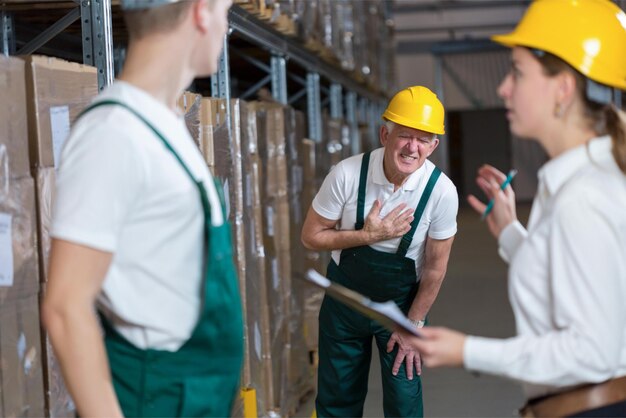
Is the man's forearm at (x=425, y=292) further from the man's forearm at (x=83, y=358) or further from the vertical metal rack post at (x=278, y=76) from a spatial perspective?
the vertical metal rack post at (x=278, y=76)

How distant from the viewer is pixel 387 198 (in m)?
4.02

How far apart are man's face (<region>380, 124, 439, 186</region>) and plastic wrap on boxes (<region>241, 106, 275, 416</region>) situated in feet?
4.18

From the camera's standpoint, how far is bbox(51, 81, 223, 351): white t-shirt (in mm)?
1656

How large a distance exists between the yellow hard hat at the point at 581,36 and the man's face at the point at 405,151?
5.97 ft

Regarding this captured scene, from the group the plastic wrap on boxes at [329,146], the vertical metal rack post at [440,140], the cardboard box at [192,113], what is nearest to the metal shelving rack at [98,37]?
the cardboard box at [192,113]

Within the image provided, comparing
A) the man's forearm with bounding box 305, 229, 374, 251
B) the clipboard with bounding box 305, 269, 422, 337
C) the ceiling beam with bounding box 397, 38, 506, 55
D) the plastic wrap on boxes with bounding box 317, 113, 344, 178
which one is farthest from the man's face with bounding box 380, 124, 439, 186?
the ceiling beam with bounding box 397, 38, 506, 55

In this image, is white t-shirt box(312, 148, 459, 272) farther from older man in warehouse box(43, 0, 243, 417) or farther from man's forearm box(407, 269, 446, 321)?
older man in warehouse box(43, 0, 243, 417)

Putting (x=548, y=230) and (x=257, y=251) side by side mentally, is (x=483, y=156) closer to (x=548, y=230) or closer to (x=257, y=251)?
(x=257, y=251)

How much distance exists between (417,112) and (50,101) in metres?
1.66

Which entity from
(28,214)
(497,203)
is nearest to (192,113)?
(28,214)

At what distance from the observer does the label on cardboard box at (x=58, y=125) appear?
2.98 m

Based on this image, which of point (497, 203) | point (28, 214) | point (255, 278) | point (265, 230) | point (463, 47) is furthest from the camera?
point (463, 47)

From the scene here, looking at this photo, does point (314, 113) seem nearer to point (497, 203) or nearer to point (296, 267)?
point (296, 267)

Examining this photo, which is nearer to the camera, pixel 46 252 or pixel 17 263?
pixel 17 263
